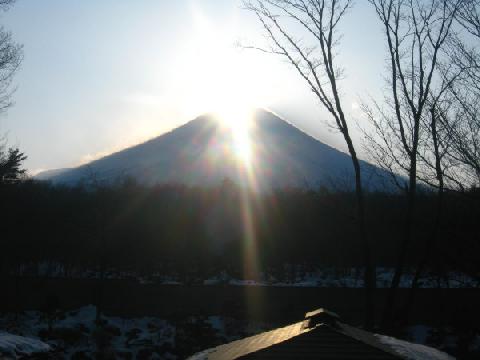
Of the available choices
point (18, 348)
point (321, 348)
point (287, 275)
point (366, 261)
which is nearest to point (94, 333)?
point (366, 261)

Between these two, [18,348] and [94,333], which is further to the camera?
[94,333]

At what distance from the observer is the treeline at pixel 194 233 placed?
22.4 meters

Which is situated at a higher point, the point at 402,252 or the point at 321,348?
the point at 402,252

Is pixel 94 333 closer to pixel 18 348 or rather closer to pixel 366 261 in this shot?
pixel 366 261

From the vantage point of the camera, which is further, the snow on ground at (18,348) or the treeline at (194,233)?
the treeline at (194,233)

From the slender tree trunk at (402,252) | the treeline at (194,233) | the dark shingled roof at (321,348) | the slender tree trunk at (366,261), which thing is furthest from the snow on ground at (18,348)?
the treeline at (194,233)

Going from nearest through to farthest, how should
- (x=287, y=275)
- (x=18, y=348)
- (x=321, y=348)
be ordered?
(x=321, y=348), (x=18, y=348), (x=287, y=275)

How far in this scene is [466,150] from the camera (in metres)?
12.6

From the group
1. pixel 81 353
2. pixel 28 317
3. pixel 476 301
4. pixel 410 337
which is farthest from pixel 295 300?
pixel 28 317

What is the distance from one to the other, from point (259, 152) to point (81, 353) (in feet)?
186

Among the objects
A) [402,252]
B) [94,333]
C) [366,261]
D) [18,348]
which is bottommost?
[94,333]

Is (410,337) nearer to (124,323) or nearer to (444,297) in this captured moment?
(444,297)

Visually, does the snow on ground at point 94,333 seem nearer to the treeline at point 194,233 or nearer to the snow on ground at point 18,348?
the treeline at point 194,233

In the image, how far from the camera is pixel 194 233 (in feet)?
90.8
